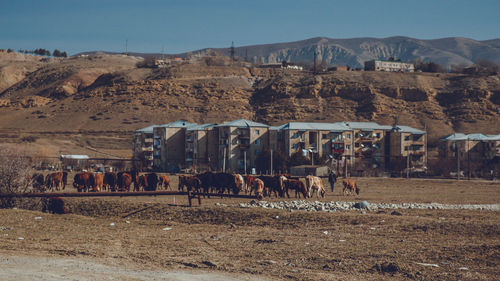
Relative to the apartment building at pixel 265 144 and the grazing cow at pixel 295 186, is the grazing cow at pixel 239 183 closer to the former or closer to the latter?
the grazing cow at pixel 295 186

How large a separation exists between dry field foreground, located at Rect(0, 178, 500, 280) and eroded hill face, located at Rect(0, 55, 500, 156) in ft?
308

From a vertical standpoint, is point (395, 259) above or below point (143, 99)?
below

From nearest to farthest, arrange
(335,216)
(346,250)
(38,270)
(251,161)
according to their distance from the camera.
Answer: (38,270) → (346,250) → (335,216) → (251,161)

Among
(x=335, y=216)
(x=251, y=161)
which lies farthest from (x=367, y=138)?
(x=335, y=216)

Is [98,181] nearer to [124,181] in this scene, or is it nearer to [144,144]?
[124,181]

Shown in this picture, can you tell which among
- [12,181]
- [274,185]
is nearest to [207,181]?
[274,185]

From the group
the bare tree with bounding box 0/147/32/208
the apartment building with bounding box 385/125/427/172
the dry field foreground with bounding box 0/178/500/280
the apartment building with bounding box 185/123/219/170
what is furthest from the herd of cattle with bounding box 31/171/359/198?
the apartment building with bounding box 385/125/427/172

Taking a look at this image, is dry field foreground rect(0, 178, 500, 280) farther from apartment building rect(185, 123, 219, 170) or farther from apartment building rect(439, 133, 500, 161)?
apartment building rect(439, 133, 500, 161)

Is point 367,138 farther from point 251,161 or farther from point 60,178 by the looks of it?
point 60,178

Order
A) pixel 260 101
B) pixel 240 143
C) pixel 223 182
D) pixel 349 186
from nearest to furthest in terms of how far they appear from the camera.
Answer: pixel 223 182
pixel 349 186
pixel 240 143
pixel 260 101

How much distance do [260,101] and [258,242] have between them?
12988 cm

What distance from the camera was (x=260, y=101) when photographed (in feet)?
489

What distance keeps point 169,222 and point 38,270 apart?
36.2 ft

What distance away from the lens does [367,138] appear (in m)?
104
